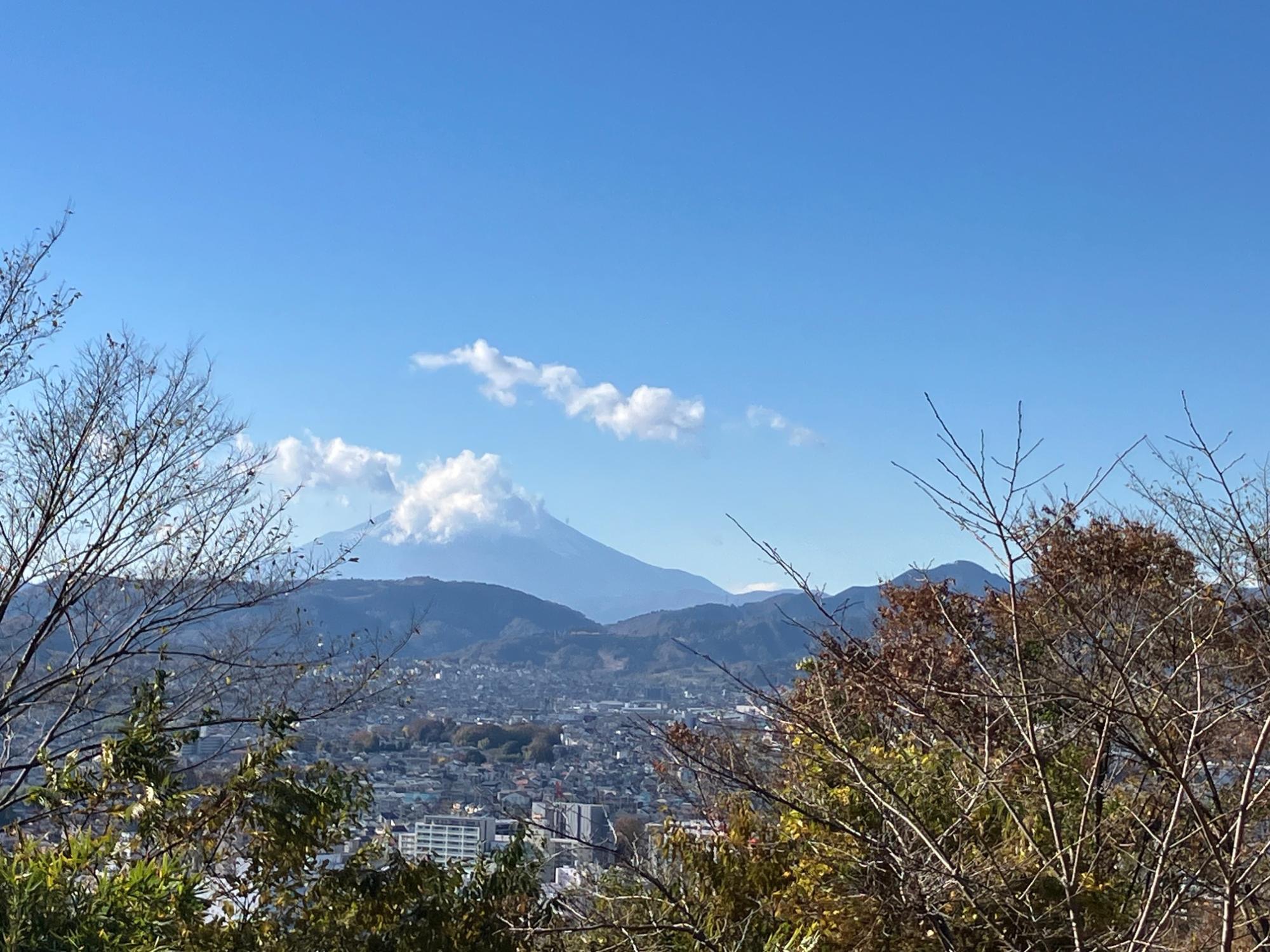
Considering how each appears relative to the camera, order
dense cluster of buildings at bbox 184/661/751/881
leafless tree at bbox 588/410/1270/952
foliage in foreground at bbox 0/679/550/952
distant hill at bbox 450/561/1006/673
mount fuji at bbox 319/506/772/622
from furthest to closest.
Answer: mount fuji at bbox 319/506/772/622 < distant hill at bbox 450/561/1006/673 < dense cluster of buildings at bbox 184/661/751/881 < foliage in foreground at bbox 0/679/550/952 < leafless tree at bbox 588/410/1270/952

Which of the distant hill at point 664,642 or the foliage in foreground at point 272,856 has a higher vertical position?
the distant hill at point 664,642

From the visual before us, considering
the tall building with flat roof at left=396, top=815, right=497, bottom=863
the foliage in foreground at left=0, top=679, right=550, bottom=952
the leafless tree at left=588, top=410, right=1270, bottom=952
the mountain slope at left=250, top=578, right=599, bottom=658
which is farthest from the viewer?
the mountain slope at left=250, top=578, right=599, bottom=658

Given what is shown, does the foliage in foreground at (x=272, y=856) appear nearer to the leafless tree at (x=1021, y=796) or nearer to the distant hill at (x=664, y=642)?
the leafless tree at (x=1021, y=796)

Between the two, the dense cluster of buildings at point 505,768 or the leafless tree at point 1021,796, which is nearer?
the leafless tree at point 1021,796

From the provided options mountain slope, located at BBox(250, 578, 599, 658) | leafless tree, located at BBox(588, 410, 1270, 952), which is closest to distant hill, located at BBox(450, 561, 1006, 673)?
mountain slope, located at BBox(250, 578, 599, 658)

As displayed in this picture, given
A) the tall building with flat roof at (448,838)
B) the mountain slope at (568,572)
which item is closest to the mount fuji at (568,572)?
the mountain slope at (568,572)

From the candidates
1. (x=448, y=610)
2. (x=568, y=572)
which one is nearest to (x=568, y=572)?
(x=568, y=572)

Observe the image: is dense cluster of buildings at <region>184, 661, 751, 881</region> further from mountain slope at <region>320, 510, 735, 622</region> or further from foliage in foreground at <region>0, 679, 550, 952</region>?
mountain slope at <region>320, 510, 735, 622</region>

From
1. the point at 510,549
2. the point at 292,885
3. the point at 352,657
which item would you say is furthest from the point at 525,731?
the point at 510,549

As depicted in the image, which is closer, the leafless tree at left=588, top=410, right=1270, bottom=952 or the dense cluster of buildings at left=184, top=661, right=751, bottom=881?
the leafless tree at left=588, top=410, right=1270, bottom=952

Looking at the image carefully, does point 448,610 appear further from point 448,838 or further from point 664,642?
point 448,838

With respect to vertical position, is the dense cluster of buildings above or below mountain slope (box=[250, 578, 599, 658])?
below

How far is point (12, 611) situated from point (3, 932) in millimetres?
4204

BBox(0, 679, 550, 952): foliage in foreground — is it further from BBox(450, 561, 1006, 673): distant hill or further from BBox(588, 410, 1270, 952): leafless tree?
BBox(450, 561, 1006, 673): distant hill
